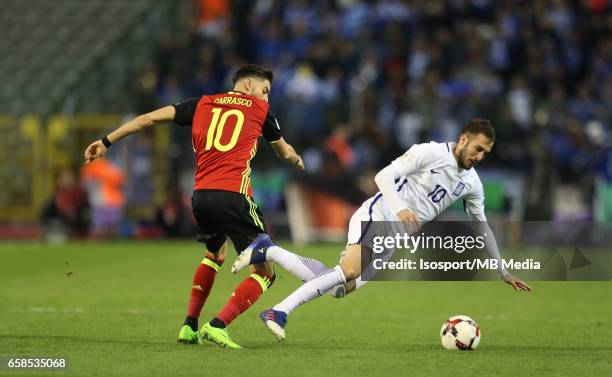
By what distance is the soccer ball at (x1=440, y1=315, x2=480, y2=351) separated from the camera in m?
8.71

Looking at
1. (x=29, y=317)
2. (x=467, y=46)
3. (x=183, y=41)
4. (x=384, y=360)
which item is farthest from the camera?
(x=183, y=41)

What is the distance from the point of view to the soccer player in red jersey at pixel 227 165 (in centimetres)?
848

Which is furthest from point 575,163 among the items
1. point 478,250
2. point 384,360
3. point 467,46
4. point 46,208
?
point 384,360

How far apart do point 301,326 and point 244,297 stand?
1.97 m

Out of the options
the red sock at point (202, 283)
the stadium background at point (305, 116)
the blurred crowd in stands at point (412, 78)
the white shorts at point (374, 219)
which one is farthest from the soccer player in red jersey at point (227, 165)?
the blurred crowd in stands at point (412, 78)

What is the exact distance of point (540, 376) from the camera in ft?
24.5

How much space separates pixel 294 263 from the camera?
8.45m

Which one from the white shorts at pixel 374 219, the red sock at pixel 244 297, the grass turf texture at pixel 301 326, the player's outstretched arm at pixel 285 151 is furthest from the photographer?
the white shorts at pixel 374 219

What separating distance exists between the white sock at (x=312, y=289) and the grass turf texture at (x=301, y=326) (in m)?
0.35

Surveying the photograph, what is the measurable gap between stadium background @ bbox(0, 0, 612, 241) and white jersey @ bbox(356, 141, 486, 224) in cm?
1159

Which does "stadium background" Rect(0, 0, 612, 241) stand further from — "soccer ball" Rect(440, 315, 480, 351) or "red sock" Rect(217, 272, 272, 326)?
"red sock" Rect(217, 272, 272, 326)

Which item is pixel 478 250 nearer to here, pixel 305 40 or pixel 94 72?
pixel 305 40

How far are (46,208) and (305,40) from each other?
19.9ft

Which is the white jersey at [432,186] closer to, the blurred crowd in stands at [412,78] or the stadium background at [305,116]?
the stadium background at [305,116]
